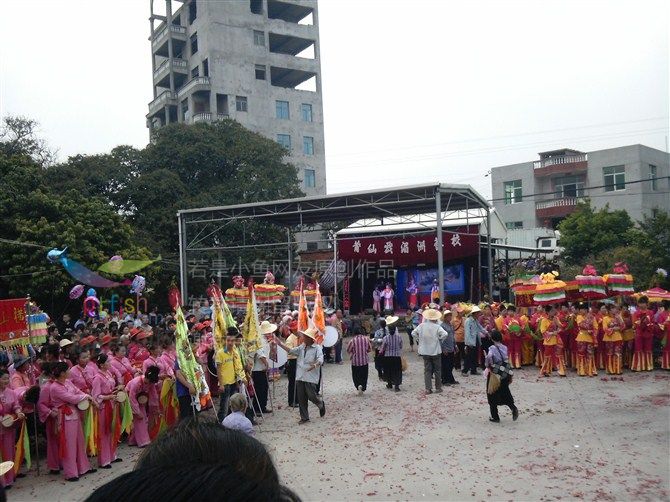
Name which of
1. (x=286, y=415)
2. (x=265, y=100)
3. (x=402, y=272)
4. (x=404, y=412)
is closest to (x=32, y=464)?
(x=286, y=415)

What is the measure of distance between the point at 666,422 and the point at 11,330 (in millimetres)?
9772

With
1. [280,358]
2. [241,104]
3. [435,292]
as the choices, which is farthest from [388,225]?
[241,104]

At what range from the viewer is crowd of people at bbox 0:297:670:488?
7.25 metres

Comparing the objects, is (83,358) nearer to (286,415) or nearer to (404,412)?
(286,415)

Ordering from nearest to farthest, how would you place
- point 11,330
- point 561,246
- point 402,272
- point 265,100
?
point 11,330 → point 402,272 → point 561,246 → point 265,100

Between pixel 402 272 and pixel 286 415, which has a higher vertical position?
pixel 402 272

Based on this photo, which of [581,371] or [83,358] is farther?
[581,371]

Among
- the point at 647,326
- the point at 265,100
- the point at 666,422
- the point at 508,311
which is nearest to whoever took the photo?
the point at 666,422

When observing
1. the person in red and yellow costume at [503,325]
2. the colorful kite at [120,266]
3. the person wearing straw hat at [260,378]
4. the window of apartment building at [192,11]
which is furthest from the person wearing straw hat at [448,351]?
the window of apartment building at [192,11]

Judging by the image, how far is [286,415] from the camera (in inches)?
413

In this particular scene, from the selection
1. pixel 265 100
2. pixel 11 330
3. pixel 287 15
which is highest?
pixel 287 15

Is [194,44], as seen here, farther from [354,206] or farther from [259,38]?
[354,206]

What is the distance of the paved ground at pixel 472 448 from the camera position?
20.7ft

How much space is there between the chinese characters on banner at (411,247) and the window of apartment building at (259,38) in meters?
25.6
